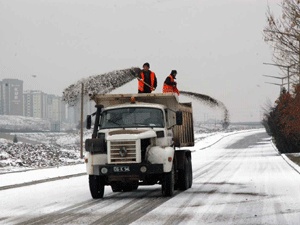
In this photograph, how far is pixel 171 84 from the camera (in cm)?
1778

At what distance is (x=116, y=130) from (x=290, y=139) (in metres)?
38.9

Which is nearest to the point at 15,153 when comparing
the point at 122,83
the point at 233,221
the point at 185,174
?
the point at 185,174

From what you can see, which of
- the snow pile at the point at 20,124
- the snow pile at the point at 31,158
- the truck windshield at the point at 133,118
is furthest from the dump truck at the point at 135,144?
the snow pile at the point at 20,124

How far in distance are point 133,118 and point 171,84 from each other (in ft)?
8.70

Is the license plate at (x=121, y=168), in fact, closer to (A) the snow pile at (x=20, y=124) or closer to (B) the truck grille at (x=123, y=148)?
(B) the truck grille at (x=123, y=148)

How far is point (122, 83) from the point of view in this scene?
13.9 metres

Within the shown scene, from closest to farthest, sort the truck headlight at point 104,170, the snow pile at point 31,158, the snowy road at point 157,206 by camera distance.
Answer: the snowy road at point 157,206 → the truck headlight at point 104,170 → the snow pile at point 31,158

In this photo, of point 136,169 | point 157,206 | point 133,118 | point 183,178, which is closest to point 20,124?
point 183,178

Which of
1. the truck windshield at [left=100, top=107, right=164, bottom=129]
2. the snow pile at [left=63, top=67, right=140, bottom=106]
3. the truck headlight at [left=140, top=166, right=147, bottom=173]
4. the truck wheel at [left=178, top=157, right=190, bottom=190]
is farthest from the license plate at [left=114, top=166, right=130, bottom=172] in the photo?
the truck wheel at [left=178, top=157, right=190, bottom=190]

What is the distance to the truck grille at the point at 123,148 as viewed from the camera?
564 inches

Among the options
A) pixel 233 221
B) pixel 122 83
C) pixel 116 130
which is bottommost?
pixel 233 221

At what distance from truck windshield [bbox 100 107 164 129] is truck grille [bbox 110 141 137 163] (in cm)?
117

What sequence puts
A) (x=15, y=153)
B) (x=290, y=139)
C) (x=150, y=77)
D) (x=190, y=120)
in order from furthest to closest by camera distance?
(x=290, y=139) → (x=15, y=153) → (x=190, y=120) → (x=150, y=77)

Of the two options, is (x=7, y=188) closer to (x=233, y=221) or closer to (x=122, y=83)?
(x=122, y=83)
